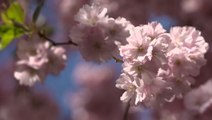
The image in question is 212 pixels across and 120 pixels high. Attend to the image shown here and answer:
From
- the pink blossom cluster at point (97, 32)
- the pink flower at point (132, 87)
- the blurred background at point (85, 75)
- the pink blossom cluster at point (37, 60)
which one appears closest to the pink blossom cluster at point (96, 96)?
the blurred background at point (85, 75)

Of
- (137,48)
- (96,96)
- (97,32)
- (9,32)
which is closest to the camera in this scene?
(137,48)

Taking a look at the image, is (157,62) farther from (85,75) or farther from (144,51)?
(85,75)

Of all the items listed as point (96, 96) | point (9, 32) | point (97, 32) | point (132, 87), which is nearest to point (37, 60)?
point (9, 32)

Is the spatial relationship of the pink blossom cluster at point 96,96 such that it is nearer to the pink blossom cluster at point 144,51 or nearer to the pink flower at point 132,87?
the pink blossom cluster at point 144,51

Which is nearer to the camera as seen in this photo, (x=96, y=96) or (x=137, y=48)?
(x=137, y=48)

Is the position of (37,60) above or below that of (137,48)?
above

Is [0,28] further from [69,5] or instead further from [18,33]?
[69,5]
